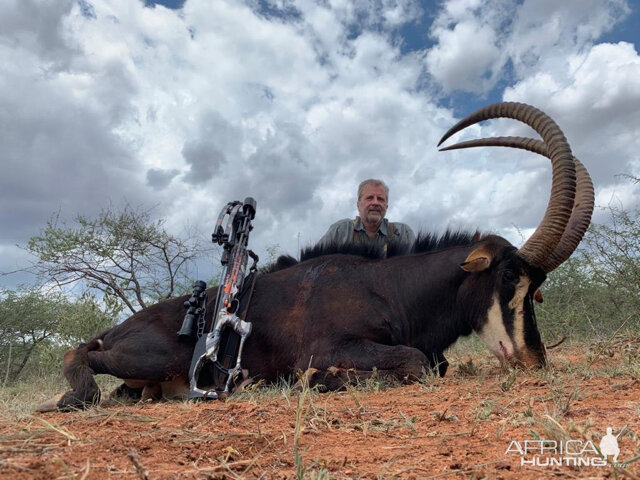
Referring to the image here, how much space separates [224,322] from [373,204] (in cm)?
350

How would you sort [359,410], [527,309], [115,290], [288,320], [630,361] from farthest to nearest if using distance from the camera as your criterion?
[115,290]
[288,320]
[527,309]
[630,361]
[359,410]

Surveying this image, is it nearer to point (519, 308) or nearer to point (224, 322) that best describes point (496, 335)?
point (519, 308)

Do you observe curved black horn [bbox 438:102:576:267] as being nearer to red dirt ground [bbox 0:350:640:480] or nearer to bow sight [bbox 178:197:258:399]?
red dirt ground [bbox 0:350:640:480]

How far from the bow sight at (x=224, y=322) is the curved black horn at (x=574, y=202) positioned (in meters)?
2.37

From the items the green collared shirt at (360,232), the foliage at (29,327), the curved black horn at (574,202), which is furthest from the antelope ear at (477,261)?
the foliage at (29,327)

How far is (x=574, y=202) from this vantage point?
14.5 ft

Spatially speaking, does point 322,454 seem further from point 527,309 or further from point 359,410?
point 527,309

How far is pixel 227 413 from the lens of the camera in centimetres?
250

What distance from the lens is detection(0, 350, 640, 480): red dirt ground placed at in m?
1.48

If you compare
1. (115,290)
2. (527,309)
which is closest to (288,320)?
(527,309)

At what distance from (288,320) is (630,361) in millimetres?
2405

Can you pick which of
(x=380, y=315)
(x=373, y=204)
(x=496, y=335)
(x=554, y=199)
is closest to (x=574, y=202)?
(x=554, y=199)

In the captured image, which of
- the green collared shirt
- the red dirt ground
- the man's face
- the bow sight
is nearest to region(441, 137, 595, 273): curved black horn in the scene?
the red dirt ground

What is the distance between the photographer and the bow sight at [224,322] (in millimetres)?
3900
